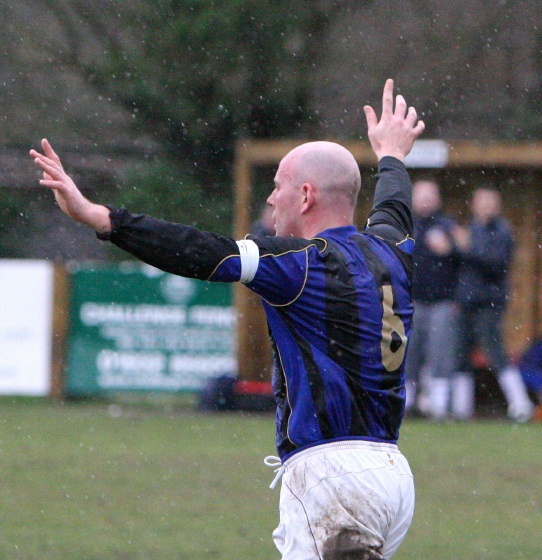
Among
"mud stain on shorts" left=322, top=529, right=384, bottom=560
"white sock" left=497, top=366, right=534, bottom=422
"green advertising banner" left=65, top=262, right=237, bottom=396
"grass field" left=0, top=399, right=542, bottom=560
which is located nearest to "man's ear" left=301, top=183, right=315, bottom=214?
"mud stain on shorts" left=322, top=529, right=384, bottom=560

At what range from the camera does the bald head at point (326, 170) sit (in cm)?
391

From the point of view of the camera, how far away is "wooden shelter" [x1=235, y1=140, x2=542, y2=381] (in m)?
13.3

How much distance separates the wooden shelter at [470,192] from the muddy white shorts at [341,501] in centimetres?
926

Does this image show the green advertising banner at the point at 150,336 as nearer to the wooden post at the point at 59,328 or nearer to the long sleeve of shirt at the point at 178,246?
the wooden post at the point at 59,328

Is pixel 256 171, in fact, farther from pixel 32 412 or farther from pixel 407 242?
pixel 407 242

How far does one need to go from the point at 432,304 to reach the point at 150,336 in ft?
10.4

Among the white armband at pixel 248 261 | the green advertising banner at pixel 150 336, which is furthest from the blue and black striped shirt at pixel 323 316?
the green advertising banner at pixel 150 336

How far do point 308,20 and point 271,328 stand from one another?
618 inches

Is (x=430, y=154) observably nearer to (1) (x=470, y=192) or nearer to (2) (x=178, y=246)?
(1) (x=470, y=192)

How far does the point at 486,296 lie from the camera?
11.9 meters

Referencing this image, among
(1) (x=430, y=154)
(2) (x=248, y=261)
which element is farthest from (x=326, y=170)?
(1) (x=430, y=154)

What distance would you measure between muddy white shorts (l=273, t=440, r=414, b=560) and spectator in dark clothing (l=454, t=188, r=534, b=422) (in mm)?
7969

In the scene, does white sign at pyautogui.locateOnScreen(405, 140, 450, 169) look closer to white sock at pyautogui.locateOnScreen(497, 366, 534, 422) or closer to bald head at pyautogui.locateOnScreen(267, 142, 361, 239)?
white sock at pyautogui.locateOnScreen(497, 366, 534, 422)

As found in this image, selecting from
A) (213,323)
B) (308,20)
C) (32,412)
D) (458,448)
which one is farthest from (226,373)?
(308,20)
